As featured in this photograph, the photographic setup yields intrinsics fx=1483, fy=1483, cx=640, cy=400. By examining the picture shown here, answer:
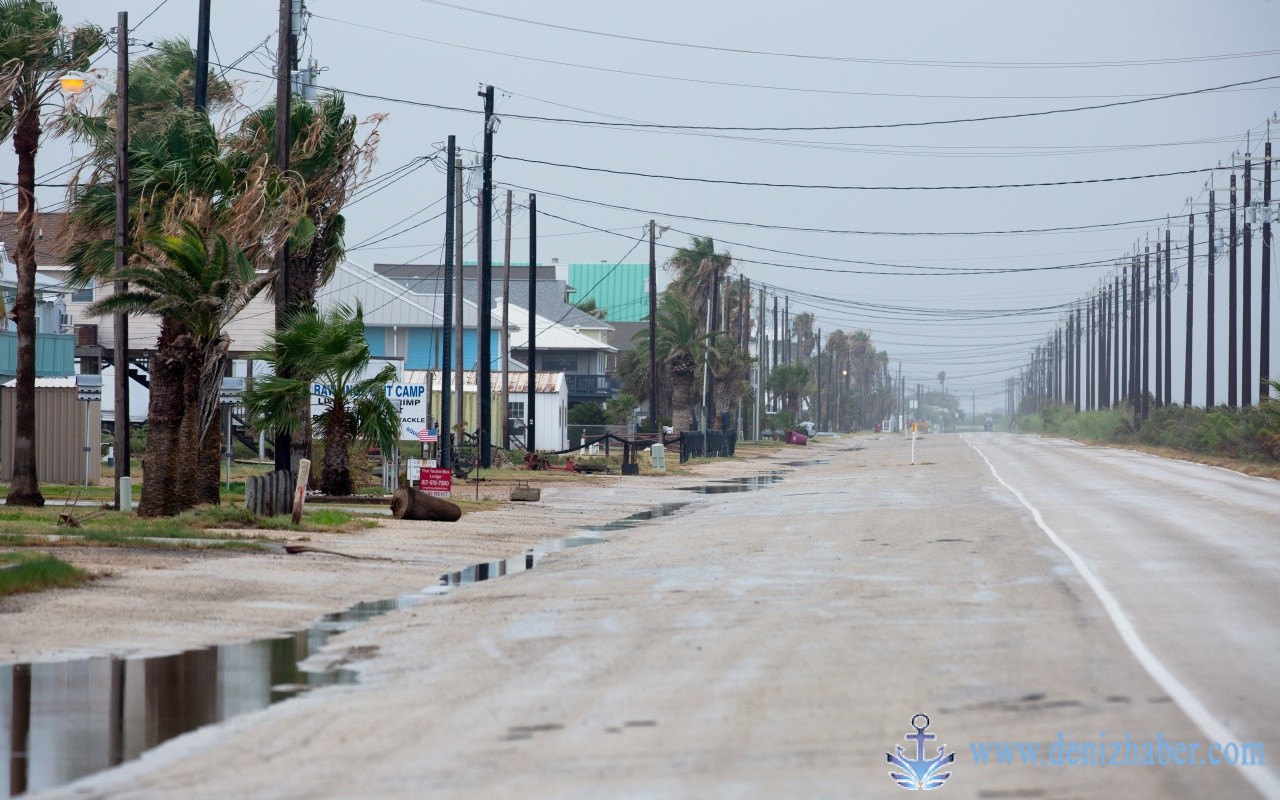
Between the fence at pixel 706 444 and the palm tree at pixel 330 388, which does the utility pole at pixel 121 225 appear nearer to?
the palm tree at pixel 330 388

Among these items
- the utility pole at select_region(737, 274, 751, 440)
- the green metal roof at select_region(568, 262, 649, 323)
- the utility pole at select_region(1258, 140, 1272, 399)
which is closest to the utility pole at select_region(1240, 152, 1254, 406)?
the utility pole at select_region(1258, 140, 1272, 399)

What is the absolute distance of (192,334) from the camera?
22703 mm

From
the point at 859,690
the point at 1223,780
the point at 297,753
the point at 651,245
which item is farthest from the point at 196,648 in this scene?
the point at 651,245

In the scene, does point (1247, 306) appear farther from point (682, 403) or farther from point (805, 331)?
point (805, 331)

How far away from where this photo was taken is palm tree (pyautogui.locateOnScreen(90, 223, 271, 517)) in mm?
22094

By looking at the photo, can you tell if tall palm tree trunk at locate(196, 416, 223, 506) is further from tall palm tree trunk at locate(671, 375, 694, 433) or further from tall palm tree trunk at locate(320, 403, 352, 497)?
tall palm tree trunk at locate(671, 375, 694, 433)

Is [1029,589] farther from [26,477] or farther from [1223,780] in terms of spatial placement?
[26,477]

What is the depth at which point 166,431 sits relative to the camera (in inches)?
883

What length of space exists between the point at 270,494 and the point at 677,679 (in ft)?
49.1

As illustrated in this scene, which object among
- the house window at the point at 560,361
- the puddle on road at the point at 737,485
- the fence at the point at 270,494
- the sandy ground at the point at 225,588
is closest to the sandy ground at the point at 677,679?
the sandy ground at the point at 225,588

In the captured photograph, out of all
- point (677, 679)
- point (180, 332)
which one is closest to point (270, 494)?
point (180, 332)

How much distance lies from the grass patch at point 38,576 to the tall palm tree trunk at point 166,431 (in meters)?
6.95

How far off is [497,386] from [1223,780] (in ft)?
198

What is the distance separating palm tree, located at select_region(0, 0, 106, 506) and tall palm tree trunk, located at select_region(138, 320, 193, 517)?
3.83 m
